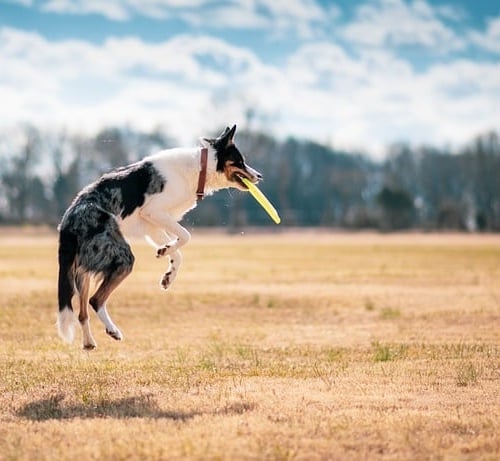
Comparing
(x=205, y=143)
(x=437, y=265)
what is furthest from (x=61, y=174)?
(x=205, y=143)

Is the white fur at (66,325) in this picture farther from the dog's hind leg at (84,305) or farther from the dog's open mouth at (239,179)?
the dog's open mouth at (239,179)

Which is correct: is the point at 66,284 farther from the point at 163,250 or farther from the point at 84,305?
the point at 163,250

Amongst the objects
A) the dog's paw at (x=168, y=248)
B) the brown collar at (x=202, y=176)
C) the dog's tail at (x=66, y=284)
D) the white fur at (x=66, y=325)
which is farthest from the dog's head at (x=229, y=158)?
the white fur at (x=66, y=325)

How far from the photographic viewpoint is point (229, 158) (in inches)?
481

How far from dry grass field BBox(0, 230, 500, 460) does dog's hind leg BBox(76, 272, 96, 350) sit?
492 millimetres

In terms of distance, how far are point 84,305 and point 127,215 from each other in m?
1.37

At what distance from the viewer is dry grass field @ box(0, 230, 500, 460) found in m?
7.40

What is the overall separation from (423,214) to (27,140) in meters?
60.1

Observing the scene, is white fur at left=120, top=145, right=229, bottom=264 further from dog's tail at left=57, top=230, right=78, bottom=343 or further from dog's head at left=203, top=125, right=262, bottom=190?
dog's tail at left=57, top=230, right=78, bottom=343

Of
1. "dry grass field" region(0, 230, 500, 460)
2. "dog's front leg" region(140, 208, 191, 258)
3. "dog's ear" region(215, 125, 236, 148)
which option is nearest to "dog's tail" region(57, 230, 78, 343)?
"dry grass field" region(0, 230, 500, 460)

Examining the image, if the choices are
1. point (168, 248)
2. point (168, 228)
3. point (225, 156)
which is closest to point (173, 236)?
point (168, 248)

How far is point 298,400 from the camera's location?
9203 mm

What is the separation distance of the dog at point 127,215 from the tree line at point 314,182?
267ft

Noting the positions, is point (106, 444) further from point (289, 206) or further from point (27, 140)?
point (289, 206)
